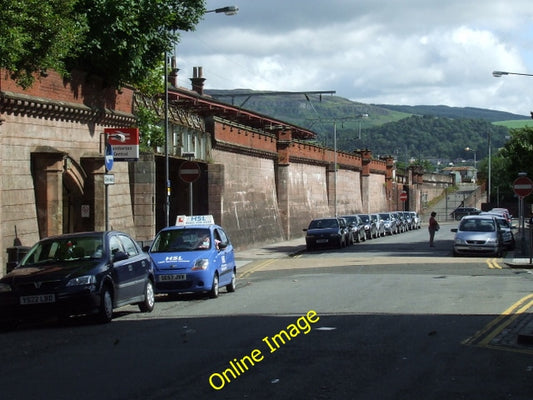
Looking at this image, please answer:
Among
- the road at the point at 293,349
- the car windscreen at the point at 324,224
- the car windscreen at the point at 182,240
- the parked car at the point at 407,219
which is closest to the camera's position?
the road at the point at 293,349

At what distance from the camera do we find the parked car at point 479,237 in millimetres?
32781

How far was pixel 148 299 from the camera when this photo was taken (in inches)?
642

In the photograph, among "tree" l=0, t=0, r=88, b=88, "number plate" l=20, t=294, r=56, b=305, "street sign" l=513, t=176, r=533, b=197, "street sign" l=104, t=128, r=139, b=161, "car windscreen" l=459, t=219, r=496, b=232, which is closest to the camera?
"number plate" l=20, t=294, r=56, b=305

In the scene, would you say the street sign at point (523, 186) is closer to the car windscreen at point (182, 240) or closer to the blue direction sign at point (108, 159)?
the car windscreen at point (182, 240)

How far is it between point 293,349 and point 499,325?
3.93 metres

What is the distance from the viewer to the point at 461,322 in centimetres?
1358

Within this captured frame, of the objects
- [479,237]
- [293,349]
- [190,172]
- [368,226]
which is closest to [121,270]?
[293,349]

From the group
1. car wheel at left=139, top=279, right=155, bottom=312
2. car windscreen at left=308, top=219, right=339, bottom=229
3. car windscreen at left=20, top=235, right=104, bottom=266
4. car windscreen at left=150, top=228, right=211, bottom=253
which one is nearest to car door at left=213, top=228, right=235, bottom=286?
car windscreen at left=150, top=228, right=211, bottom=253

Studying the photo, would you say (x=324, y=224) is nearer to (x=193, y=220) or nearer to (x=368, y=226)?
(x=368, y=226)

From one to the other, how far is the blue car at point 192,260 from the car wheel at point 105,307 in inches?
161

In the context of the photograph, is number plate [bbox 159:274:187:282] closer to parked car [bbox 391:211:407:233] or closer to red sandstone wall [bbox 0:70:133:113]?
red sandstone wall [bbox 0:70:133:113]

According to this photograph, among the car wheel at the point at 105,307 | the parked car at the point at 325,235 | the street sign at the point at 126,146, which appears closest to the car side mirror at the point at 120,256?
the car wheel at the point at 105,307

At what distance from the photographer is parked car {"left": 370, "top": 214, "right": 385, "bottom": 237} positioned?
55.2m

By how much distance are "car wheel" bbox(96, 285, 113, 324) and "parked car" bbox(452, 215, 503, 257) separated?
21254mm
